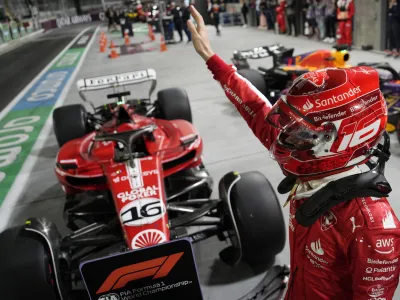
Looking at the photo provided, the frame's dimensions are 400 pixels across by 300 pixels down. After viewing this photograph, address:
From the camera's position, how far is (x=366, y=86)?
47.0 inches

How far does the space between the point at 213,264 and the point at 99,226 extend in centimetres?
83

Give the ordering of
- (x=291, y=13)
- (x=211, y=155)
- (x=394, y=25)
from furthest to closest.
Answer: (x=291, y=13), (x=394, y=25), (x=211, y=155)

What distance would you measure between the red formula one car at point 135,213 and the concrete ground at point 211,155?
17 centimetres

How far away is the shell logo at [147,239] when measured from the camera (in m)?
2.41

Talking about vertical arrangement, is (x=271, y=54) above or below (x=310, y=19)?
above

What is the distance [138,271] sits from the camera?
6.88ft

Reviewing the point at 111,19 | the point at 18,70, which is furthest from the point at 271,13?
the point at 111,19

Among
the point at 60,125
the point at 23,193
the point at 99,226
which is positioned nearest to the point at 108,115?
the point at 60,125

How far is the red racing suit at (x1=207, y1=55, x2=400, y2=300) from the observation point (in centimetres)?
119

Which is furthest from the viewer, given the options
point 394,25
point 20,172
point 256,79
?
point 394,25

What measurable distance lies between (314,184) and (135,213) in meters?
1.44

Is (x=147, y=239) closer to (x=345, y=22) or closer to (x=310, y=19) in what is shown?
(x=345, y=22)

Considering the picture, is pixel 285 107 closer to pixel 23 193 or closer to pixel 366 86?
pixel 366 86

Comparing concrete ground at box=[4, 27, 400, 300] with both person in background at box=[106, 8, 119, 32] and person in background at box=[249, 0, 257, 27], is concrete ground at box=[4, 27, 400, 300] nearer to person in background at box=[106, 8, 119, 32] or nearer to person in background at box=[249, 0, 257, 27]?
person in background at box=[249, 0, 257, 27]
